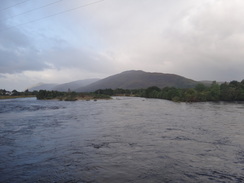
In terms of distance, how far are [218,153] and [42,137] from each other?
15.6 meters

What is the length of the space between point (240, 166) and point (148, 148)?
20.4ft

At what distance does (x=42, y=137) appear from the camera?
19.8 metres

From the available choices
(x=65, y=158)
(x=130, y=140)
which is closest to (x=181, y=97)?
(x=130, y=140)

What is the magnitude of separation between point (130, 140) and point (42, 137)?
863 cm

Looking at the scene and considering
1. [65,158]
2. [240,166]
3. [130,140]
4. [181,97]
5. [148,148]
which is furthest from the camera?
[181,97]

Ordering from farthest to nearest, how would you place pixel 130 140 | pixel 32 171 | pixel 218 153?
1. pixel 130 140
2. pixel 218 153
3. pixel 32 171

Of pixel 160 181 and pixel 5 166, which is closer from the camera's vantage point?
pixel 160 181

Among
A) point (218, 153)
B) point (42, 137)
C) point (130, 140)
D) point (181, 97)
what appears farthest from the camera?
point (181, 97)

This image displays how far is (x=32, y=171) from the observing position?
11289 millimetres

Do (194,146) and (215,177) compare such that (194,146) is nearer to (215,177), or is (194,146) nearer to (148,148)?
(148,148)

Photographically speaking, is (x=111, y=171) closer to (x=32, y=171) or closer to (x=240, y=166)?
(x=32, y=171)

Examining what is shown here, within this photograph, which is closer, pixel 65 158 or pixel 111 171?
pixel 111 171

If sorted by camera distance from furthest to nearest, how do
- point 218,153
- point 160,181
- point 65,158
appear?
point 218,153, point 65,158, point 160,181

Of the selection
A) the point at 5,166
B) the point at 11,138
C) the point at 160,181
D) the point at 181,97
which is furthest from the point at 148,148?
the point at 181,97
